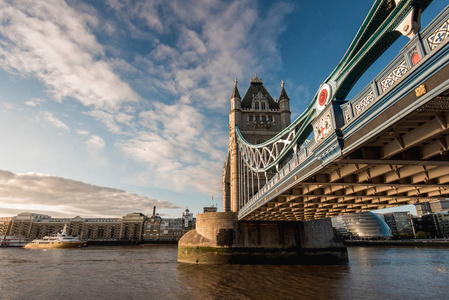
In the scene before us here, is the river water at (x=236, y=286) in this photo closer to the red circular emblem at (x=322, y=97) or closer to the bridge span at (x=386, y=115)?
the bridge span at (x=386, y=115)

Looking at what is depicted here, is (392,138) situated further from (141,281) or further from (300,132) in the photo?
(141,281)

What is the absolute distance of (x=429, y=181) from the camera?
10.4 metres

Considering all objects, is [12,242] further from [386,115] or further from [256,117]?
[386,115]

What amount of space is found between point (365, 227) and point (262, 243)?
3465 inches

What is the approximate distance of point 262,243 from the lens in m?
27.2

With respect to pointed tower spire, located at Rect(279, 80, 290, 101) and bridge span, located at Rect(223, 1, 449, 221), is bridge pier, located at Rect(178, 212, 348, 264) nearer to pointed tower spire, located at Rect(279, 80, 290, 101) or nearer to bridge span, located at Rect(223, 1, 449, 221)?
bridge span, located at Rect(223, 1, 449, 221)

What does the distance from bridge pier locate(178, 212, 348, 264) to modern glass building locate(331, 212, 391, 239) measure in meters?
80.7

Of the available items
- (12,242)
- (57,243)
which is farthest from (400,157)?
(12,242)

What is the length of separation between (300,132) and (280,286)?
34.7 ft

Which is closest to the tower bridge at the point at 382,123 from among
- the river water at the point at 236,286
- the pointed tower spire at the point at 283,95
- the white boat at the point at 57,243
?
the river water at the point at 236,286

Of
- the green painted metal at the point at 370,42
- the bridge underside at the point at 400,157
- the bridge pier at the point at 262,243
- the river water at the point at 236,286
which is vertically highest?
the green painted metal at the point at 370,42

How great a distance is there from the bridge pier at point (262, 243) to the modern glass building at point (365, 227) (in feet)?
265

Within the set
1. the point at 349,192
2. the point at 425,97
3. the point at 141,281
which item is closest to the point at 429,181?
the point at 349,192

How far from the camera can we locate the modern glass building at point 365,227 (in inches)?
3717
